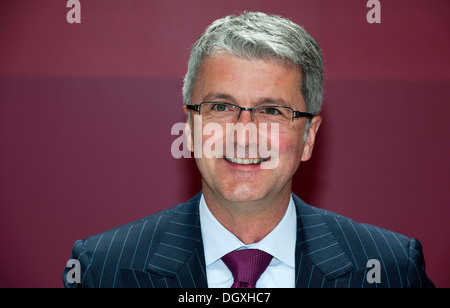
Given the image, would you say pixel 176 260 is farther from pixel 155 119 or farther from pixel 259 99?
pixel 155 119

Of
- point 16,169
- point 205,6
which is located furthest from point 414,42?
point 16,169

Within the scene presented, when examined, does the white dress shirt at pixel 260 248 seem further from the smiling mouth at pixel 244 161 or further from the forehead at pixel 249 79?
the forehead at pixel 249 79

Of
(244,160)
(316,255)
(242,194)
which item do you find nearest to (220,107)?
(244,160)

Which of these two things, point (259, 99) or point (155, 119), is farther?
point (155, 119)

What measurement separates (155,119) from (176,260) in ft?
2.93

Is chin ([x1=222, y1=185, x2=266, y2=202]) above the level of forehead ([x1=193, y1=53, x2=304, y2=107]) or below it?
below

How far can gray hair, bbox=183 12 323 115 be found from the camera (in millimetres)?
1950

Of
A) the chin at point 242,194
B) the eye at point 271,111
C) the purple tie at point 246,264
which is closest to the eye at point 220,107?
the eye at point 271,111

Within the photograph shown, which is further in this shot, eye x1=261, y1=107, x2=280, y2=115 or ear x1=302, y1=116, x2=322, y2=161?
ear x1=302, y1=116, x2=322, y2=161

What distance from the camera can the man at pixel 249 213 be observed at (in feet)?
6.37

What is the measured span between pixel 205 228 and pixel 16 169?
1117mm

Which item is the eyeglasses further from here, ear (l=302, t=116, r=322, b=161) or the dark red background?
the dark red background

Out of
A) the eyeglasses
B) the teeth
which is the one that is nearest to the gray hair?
the eyeglasses

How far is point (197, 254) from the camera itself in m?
2.01
